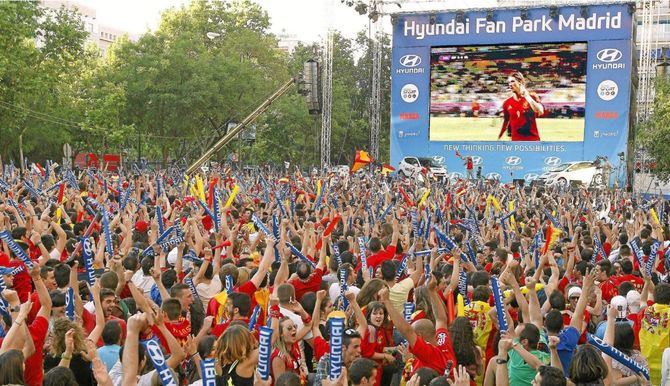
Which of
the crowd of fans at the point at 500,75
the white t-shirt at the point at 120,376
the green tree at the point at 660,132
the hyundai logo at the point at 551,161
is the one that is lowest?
the white t-shirt at the point at 120,376

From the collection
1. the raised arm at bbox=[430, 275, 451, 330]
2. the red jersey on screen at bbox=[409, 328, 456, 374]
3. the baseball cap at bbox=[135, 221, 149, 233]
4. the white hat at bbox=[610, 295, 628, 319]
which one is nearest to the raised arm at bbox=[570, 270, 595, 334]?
the white hat at bbox=[610, 295, 628, 319]

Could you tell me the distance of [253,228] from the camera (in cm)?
1322

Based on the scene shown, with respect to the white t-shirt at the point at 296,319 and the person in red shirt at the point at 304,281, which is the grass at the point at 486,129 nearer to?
the person in red shirt at the point at 304,281

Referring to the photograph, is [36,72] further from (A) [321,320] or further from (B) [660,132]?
(A) [321,320]

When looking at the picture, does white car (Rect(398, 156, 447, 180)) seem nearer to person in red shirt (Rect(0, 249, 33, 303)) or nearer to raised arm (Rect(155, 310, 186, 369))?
person in red shirt (Rect(0, 249, 33, 303))

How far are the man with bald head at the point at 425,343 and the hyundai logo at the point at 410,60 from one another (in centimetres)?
3106

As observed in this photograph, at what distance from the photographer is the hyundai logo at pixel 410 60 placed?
36.8 m

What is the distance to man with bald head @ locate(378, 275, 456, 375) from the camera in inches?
226

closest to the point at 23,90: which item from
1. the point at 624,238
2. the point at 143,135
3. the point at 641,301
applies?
the point at 143,135

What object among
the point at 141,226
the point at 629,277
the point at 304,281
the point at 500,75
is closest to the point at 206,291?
the point at 304,281

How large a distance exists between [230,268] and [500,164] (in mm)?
29200

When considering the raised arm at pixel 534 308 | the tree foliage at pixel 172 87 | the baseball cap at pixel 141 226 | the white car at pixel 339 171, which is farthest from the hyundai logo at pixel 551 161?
the raised arm at pixel 534 308

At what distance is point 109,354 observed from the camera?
19.6ft

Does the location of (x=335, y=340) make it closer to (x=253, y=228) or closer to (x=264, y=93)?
(x=253, y=228)
